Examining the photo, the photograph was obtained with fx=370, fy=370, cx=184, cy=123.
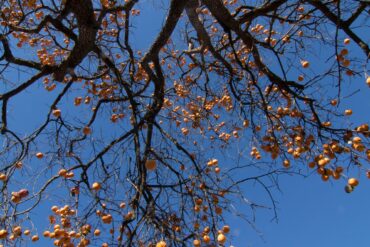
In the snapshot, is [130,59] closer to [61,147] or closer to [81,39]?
[81,39]

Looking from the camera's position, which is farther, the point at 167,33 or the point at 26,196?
the point at 167,33

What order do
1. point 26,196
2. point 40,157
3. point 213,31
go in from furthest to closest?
point 213,31 → point 40,157 → point 26,196

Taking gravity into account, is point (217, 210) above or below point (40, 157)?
below

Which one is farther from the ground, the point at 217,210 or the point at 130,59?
the point at 130,59

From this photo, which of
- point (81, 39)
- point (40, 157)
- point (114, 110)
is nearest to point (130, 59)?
point (114, 110)

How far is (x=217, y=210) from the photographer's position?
285cm

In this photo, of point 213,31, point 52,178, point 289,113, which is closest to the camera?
point 52,178

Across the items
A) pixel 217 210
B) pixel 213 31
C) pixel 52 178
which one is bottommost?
pixel 217 210

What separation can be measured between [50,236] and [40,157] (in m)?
1.02

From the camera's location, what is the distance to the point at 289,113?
380 centimetres

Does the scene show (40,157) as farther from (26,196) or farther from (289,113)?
(289,113)

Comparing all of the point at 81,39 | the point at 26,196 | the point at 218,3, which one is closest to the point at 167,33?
the point at 218,3

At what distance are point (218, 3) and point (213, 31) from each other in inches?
75.5

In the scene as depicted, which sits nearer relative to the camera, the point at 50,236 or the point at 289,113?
the point at 50,236
